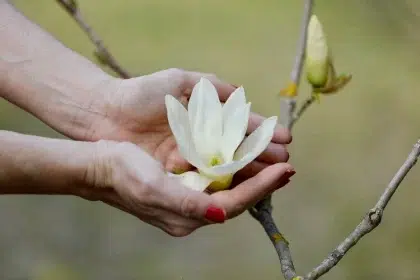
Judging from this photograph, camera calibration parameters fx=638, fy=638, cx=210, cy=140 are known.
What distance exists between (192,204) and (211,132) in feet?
0.33

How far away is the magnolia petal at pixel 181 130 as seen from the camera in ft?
1.83

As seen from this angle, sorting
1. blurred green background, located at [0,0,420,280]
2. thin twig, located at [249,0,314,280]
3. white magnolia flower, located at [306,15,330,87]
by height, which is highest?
white magnolia flower, located at [306,15,330,87]

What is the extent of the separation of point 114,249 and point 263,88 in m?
0.54

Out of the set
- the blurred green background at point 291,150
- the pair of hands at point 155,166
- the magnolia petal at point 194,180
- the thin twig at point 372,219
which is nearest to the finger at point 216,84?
the pair of hands at point 155,166

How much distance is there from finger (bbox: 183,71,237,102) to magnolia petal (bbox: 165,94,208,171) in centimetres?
8

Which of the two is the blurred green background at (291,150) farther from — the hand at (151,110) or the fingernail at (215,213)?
the fingernail at (215,213)

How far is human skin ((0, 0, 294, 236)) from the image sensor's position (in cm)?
53

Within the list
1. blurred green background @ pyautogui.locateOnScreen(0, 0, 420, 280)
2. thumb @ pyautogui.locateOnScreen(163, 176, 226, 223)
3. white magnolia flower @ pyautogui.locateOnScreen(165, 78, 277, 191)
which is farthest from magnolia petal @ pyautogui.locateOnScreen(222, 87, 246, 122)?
blurred green background @ pyautogui.locateOnScreen(0, 0, 420, 280)

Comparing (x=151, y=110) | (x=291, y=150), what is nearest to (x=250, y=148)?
(x=151, y=110)

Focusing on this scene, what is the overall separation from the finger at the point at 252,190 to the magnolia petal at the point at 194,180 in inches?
0.8

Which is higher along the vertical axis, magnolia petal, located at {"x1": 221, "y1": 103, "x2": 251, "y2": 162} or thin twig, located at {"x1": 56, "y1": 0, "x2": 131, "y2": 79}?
thin twig, located at {"x1": 56, "y1": 0, "x2": 131, "y2": 79}

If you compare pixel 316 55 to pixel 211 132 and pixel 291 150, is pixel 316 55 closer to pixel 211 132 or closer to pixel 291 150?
pixel 211 132

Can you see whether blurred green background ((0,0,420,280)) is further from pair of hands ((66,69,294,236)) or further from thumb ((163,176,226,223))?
thumb ((163,176,226,223))

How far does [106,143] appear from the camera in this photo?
585mm
